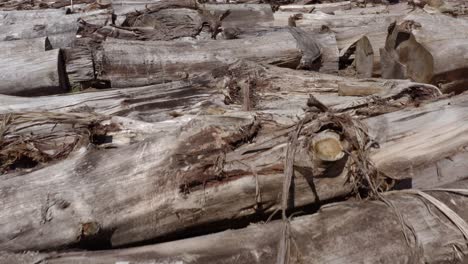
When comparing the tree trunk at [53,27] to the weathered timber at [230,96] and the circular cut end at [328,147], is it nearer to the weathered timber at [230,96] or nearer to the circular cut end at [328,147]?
the weathered timber at [230,96]

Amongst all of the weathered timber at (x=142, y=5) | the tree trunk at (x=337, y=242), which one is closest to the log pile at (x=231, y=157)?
the tree trunk at (x=337, y=242)

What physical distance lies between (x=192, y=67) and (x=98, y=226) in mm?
2548

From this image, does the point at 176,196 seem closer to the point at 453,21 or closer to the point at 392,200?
the point at 392,200

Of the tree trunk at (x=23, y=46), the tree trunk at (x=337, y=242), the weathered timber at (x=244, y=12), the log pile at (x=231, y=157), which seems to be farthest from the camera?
the weathered timber at (x=244, y=12)

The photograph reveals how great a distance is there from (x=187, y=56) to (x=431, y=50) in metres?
2.09

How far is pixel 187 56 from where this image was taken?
5.01m

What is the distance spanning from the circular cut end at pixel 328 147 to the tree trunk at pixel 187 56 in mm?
2311

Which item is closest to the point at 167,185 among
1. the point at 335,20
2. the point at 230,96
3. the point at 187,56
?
the point at 230,96

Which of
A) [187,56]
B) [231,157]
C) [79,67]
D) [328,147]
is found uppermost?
[328,147]

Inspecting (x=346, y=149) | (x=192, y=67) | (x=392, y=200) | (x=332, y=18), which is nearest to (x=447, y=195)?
(x=392, y=200)

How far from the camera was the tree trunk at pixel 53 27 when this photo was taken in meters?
5.86

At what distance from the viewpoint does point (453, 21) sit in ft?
15.9

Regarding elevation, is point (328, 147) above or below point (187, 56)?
above

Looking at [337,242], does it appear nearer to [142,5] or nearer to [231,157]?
[231,157]
